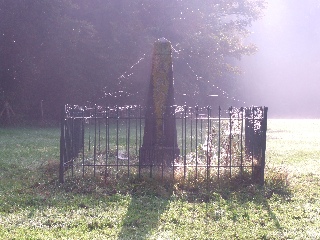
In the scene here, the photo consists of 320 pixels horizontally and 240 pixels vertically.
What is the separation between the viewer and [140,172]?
Answer: 29.7ft

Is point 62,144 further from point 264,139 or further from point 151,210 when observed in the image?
point 264,139

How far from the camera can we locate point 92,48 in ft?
90.0

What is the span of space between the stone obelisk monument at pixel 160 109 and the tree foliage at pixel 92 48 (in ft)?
48.6

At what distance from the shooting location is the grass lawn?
616cm

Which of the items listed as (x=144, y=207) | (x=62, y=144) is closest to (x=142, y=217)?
(x=144, y=207)

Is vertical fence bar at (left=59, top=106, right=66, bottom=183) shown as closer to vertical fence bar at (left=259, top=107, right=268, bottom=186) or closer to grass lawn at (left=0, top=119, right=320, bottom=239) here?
grass lawn at (left=0, top=119, right=320, bottom=239)

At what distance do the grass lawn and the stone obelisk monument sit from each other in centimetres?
202

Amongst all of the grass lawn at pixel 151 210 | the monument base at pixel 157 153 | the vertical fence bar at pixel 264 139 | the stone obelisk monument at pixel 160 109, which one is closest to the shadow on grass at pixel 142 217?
the grass lawn at pixel 151 210

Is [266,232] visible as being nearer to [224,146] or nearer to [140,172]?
[140,172]

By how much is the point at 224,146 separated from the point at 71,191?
3.59 meters

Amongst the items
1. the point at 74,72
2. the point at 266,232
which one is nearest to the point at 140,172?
the point at 266,232

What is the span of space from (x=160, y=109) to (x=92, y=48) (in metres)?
17.6

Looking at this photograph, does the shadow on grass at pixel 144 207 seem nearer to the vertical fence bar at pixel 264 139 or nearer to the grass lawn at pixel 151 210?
the grass lawn at pixel 151 210

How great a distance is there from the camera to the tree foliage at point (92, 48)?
25500 millimetres
